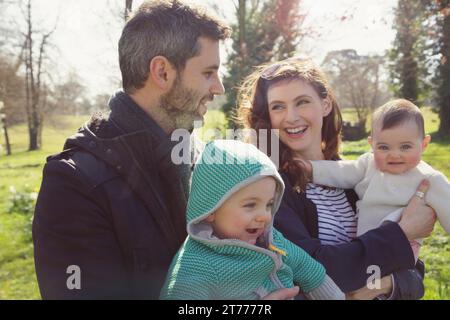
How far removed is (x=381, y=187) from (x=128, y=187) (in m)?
1.34

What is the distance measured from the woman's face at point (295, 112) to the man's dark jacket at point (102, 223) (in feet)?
2.60

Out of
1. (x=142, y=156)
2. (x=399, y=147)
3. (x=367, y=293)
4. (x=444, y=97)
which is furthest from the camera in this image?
(x=444, y=97)

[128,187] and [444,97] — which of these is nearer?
[128,187]

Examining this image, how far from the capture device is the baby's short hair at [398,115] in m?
2.45

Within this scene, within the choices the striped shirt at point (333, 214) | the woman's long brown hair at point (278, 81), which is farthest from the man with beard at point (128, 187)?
the striped shirt at point (333, 214)

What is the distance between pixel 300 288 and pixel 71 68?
2096 cm

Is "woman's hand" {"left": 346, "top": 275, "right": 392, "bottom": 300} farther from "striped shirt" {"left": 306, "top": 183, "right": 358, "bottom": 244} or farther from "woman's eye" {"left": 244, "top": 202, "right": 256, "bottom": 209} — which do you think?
"woman's eye" {"left": 244, "top": 202, "right": 256, "bottom": 209}

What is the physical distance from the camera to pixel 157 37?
2.36 metres

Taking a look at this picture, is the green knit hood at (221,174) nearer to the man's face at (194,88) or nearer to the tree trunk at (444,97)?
the man's face at (194,88)

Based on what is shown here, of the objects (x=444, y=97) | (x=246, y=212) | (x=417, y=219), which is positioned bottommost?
(x=417, y=219)

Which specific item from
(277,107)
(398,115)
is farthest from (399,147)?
(277,107)

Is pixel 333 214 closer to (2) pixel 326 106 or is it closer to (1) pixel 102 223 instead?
(2) pixel 326 106
